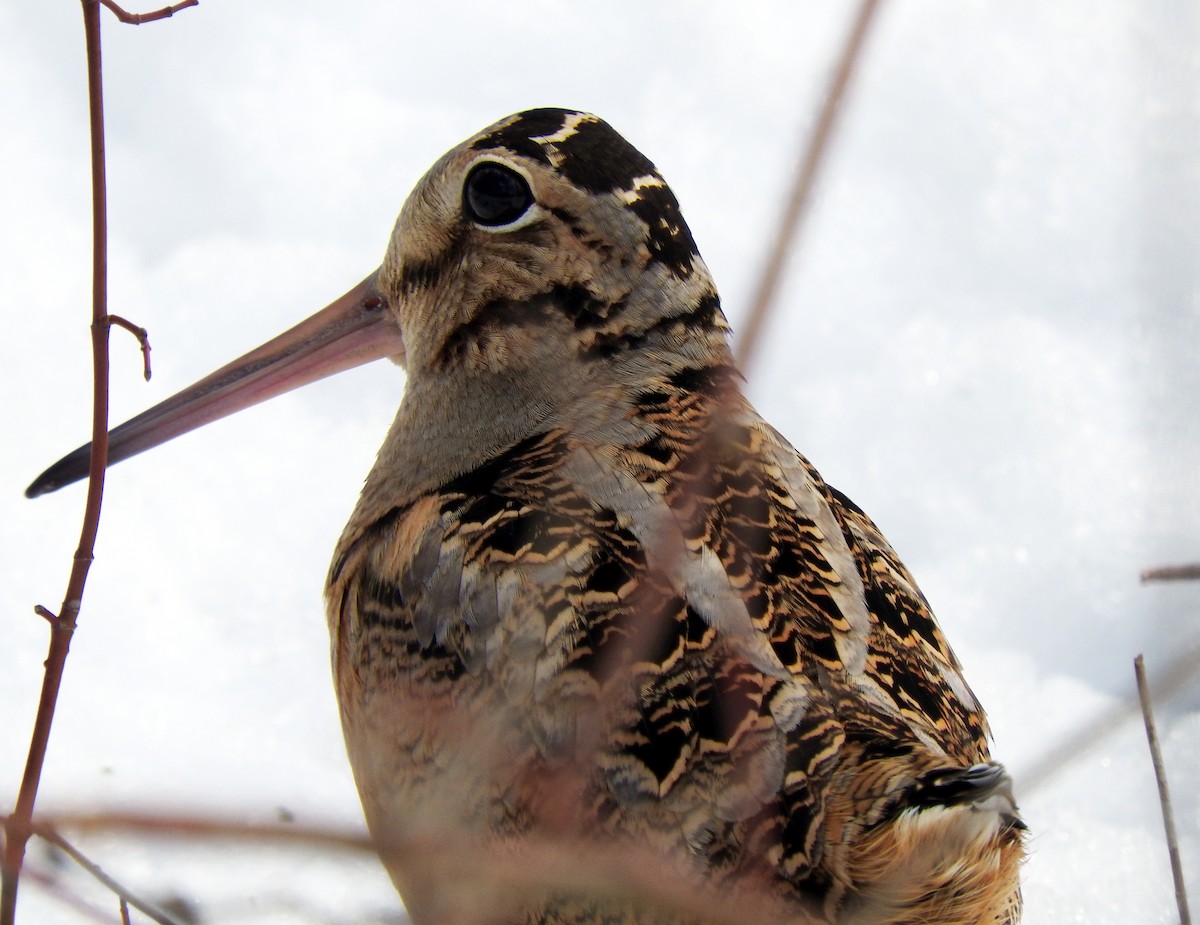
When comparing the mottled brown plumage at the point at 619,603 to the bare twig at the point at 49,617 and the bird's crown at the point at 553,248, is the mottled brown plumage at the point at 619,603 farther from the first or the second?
the bare twig at the point at 49,617

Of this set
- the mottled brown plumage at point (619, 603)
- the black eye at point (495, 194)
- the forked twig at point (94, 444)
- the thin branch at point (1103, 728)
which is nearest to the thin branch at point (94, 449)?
the forked twig at point (94, 444)

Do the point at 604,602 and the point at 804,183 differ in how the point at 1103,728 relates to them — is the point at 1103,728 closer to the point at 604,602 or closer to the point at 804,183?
the point at 804,183

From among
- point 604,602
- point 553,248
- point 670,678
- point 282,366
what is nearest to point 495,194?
point 553,248

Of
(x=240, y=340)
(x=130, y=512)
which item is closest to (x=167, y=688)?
(x=130, y=512)

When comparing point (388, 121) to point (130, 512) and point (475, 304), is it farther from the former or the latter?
point (475, 304)

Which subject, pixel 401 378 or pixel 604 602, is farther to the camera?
pixel 401 378

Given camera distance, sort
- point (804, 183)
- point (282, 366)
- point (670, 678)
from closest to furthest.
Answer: point (804, 183)
point (670, 678)
point (282, 366)

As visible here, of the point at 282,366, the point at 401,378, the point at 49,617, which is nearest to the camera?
the point at 49,617

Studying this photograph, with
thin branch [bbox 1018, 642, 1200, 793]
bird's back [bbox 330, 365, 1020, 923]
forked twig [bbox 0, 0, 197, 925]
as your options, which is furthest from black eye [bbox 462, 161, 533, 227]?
thin branch [bbox 1018, 642, 1200, 793]
